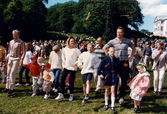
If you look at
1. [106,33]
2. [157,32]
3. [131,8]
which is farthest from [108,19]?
[157,32]

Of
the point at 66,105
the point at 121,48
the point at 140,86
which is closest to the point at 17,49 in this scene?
the point at 66,105

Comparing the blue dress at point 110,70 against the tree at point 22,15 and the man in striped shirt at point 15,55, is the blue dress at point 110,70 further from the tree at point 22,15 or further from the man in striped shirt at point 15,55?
the tree at point 22,15

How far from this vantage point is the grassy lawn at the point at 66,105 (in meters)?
6.32

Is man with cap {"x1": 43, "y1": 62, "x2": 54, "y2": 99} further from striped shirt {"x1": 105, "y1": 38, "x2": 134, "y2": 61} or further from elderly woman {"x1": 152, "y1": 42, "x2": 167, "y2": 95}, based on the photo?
elderly woman {"x1": 152, "y1": 42, "x2": 167, "y2": 95}

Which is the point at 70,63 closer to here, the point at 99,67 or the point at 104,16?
the point at 99,67

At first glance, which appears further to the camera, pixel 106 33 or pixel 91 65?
pixel 106 33

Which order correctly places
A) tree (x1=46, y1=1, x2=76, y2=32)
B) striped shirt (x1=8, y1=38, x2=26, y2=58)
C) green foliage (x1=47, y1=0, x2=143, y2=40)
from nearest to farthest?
1. striped shirt (x1=8, y1=38, x2=26, y2=58)
2. green foliage (x1=47, y1=0, x2=143, y2=40)
3. tree (x1=46, y1=1, x2=76, y2=32)

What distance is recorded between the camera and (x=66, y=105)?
6793 mm

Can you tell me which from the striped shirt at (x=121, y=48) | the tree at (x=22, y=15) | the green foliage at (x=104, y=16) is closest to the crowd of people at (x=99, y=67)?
the striped shirt at (x=121, y=48)

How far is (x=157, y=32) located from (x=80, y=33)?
224 ft

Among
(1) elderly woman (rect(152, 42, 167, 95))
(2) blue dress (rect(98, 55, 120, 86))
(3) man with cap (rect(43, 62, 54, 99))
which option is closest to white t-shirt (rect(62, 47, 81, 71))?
(3) man with cap (rect(43, 62, 54, 99))

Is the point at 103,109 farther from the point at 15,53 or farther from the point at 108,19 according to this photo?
the point at 108,19

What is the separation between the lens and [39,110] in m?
6.48

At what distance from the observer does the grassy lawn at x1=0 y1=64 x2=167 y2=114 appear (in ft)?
20.7
